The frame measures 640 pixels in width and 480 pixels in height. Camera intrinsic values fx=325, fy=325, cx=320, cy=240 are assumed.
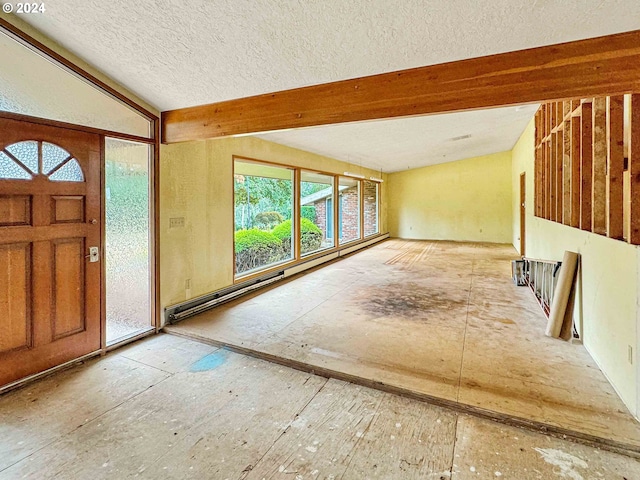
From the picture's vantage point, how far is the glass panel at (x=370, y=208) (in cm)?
1114

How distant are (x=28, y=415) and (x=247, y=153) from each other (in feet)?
13.0

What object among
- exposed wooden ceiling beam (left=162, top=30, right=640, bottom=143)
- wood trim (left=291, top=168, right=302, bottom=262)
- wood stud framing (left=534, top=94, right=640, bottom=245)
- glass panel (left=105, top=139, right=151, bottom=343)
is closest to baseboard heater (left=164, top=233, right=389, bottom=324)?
glass panel (left=105, top=139, right=151, bottom=343)

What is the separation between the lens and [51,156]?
275 centimetres

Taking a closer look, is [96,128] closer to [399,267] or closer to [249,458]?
[249,458]

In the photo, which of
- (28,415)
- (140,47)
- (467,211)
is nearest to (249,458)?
(28,415)

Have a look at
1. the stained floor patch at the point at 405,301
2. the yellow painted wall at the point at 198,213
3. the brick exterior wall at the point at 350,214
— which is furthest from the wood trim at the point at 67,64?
the brick exterior wall at the point at 350,214

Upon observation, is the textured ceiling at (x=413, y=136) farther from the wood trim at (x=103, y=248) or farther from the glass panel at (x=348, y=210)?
the wood trim at (x=103, y=248)

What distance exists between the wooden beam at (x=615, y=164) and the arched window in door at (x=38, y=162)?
14.7ft

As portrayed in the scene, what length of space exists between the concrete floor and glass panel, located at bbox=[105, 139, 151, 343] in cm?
77

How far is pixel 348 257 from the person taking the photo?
879 cm

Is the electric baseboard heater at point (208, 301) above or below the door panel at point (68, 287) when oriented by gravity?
below

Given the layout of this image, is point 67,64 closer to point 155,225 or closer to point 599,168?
point 155,225

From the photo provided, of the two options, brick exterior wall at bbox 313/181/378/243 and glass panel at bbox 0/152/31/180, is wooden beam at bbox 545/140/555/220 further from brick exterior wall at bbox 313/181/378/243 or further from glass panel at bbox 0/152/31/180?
glass panel at bbox 0/152/31/180

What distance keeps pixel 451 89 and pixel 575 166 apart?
2.14m
